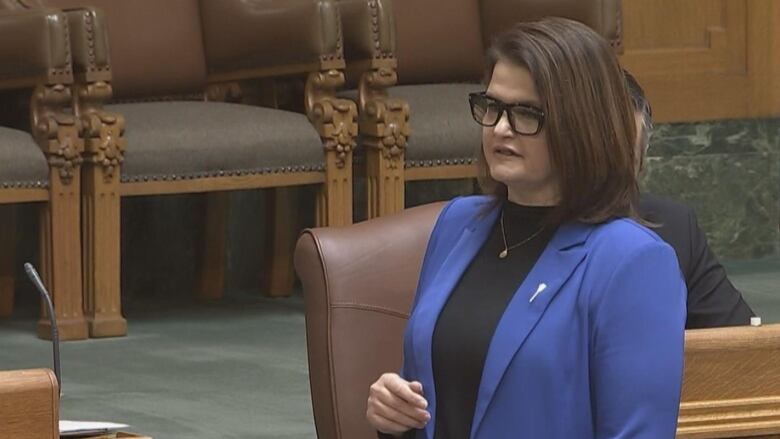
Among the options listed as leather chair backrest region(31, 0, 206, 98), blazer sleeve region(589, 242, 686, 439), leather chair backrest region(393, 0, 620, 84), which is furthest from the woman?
leather chair backrest region(393, 0, 620, 84)

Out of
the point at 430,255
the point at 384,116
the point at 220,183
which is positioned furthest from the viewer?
the point at 384,116

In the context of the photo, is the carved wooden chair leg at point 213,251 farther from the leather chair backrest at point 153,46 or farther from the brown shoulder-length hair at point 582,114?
the brown shoulder-length hair at point 582,114

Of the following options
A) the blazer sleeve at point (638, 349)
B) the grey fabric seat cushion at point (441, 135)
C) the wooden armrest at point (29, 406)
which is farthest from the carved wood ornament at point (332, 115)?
the wooden armrest at point (29, 406)

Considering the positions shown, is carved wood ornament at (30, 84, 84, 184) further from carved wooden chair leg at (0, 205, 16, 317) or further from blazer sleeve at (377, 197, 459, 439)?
blazer sleeve at (377, 197, 459, 439)

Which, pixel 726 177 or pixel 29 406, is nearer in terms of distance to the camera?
pixel 29 406

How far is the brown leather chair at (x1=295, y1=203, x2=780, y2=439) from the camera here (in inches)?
107

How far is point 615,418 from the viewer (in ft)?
7.72

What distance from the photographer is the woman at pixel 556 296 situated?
7.75 ft

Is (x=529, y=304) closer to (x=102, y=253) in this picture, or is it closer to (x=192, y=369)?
(x=192, y=369)

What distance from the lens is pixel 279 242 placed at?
5.91 meters

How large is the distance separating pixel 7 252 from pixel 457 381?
3253mm

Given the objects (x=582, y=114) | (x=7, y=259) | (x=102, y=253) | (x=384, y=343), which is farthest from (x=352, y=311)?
(x=7, y=259)

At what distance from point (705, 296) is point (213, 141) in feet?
7.85

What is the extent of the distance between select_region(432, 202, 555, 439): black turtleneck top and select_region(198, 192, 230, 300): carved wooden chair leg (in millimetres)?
3330
